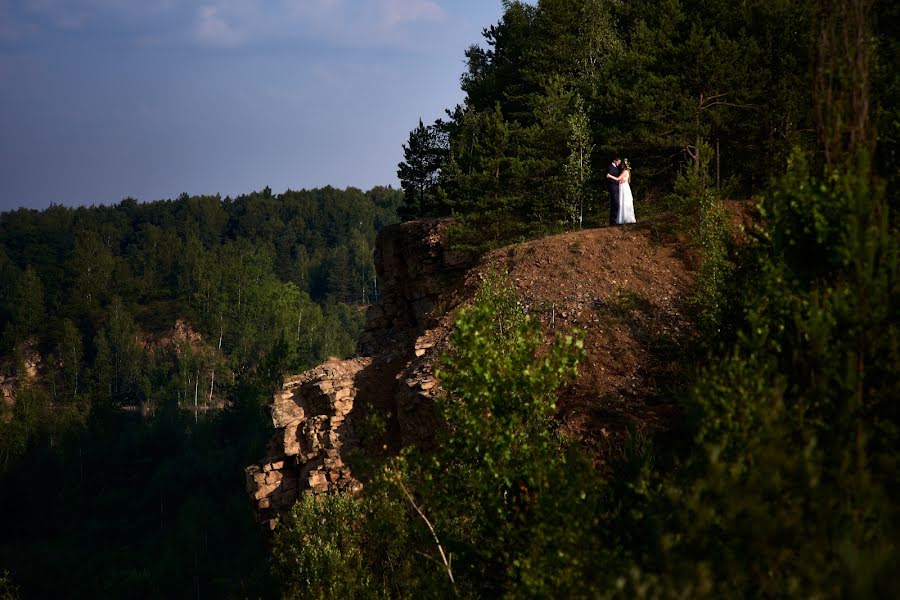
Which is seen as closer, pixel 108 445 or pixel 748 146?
pixel 748 146

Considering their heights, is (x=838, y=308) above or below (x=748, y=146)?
below

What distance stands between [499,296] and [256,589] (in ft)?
124

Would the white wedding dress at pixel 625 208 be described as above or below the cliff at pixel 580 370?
above

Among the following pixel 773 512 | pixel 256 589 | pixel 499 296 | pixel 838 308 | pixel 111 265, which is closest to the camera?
pixel 773 512

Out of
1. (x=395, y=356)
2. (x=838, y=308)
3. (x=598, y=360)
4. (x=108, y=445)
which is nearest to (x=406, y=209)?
(x=395, y=356)

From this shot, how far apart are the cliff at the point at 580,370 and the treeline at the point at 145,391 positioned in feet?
56.8

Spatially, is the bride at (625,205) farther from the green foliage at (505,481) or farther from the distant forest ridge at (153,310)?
the distant forest ridge at (153,310)

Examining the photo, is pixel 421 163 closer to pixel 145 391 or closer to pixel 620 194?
pixel 620 194

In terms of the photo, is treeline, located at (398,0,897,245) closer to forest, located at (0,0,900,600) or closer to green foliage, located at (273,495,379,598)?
forest, located at (0,0,900,600)

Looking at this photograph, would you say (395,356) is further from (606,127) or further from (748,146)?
(748,146)

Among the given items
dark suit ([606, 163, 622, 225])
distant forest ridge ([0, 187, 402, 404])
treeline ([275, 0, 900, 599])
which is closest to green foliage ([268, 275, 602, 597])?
treeline ([275, 0, 900, 599])

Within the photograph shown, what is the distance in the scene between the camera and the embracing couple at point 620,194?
95.9 ft

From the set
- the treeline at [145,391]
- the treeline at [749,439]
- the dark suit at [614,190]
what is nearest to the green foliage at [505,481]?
the treeline at [749,439]

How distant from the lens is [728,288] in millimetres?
17391
